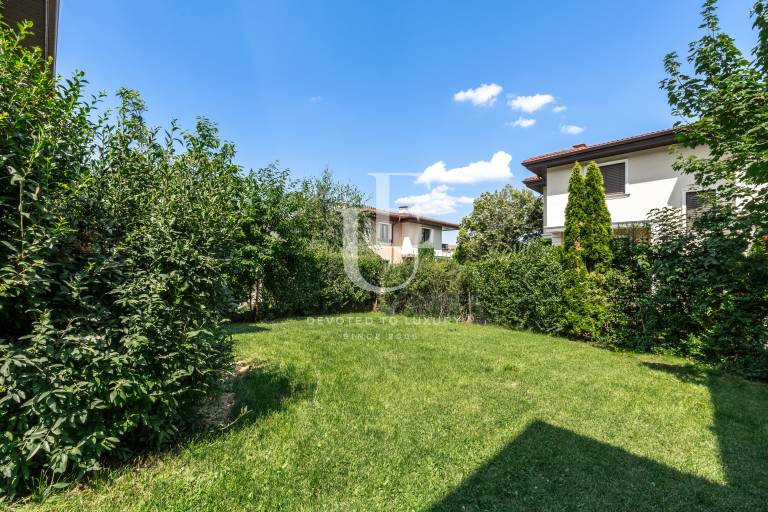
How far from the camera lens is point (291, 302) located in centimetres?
1175

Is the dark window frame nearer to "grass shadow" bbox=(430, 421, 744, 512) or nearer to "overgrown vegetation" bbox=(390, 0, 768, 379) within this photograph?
"overgrown vegetation" bbox=(390, 0, 768, 379)

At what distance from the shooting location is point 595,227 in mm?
8367

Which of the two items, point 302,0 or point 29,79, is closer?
point 29,79

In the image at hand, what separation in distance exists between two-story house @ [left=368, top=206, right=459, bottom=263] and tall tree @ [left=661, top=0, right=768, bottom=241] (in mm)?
14911

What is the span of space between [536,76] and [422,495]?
11867 mm

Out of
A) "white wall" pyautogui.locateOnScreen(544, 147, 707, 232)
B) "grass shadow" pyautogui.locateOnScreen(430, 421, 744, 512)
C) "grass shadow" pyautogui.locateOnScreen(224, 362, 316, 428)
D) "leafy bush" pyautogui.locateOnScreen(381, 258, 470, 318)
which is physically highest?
"white wall" pyautogui.locateOnScreen(544, 147, 707, 232)

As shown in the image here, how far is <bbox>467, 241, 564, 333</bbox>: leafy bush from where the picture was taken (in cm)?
910

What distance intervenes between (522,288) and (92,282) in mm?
9926

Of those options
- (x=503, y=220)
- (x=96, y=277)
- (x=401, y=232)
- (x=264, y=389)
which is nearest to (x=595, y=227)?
(x=264, y=389)

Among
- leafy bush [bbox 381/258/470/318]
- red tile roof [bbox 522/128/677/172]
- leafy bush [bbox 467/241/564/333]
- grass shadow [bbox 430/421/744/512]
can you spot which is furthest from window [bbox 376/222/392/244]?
grass shadow [bbox 430/421/744/512]

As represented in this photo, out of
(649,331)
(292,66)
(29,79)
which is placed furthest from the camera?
(292,66)

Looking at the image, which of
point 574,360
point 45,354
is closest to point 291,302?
point 574,360

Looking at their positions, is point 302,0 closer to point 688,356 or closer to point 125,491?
point 125,491

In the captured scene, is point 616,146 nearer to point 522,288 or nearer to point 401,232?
point 522,288
